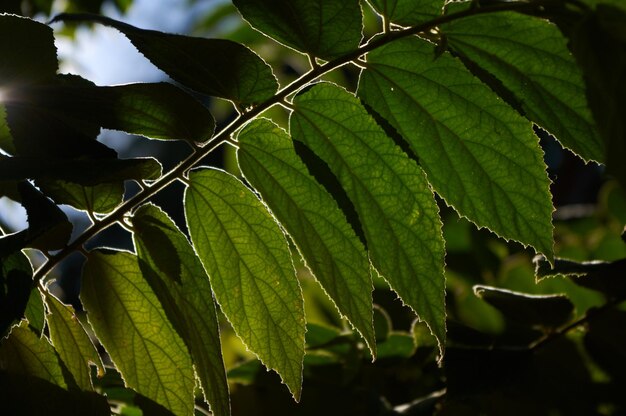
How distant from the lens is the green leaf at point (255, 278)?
1.13 meters

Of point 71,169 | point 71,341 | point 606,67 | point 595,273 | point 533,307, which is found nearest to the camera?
point 606,67

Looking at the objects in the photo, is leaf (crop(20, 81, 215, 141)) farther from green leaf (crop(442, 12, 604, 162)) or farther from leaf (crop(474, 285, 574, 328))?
leaf (crop(474, 285, 574, 328))

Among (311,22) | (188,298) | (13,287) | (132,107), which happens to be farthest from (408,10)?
(13,287)

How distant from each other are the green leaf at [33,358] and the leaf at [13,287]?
0.12 meters

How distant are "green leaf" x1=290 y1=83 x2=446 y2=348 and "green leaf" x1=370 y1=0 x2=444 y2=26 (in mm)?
118

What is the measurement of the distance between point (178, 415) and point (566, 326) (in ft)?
2.47

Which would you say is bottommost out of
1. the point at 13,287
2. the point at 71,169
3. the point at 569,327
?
the point at 569,327

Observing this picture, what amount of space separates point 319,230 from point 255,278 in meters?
0.11

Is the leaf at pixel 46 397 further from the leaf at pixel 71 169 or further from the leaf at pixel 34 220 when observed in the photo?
the leaf at pixel 71 169

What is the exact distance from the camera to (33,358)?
1.13 meters

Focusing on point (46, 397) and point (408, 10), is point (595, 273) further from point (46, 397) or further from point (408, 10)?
point (46, 397)

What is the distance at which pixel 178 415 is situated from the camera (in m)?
1.17

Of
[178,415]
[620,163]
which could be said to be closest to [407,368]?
[178,415]

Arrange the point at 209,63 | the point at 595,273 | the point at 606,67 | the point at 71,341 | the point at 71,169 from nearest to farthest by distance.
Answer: the point at 606,67 < the point at 71,169 < the point at 209,63 < the point at 71,341 < the point at 595,273
